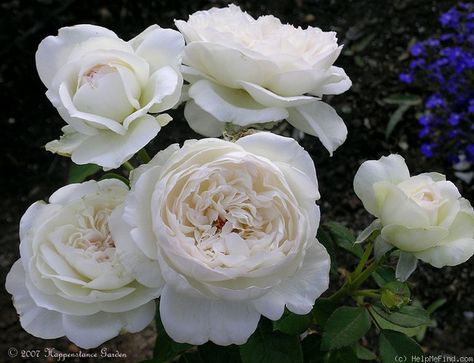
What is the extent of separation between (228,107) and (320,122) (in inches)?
5.1

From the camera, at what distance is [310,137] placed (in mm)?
2215

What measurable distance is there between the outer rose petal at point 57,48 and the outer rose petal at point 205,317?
29cm

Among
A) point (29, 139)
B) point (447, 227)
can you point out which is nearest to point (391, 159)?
point (447, 227)

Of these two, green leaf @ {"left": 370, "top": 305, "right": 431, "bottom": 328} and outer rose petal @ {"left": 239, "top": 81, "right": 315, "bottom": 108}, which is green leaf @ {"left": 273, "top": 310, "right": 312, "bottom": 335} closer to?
green leaf @ {"left": 370, "top": 305, "right": 431, "bottom": 328}

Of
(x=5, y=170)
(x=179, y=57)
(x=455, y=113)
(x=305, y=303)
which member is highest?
(x=179, y=57)

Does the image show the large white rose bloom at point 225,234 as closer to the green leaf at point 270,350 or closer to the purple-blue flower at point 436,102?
the green leaf at point 270,350

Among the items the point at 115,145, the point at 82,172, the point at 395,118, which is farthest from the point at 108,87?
the point at 395,118

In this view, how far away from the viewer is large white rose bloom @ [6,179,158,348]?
62 centimetres

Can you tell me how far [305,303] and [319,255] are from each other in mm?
52

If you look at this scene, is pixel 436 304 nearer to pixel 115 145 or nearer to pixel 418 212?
pixel 418 212

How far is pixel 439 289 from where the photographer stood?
1.96 m

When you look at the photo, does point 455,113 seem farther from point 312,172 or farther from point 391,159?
point 312,172

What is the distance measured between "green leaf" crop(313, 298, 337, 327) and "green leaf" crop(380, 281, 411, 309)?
130 mm

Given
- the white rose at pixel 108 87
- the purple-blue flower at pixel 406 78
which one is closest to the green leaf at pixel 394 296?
the white rose at pixel 108 87
